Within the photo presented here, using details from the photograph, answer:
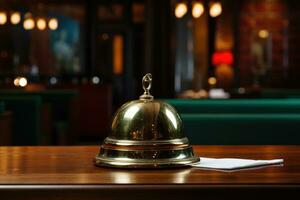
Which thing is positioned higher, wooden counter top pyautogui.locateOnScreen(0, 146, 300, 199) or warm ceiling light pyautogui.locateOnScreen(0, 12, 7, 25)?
warm ceiling light pyautogui.locateOnScreen(0, 12, 7, 25)

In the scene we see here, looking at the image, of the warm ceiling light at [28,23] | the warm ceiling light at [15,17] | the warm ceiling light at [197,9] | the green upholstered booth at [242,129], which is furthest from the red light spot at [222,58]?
the green upholstered booth at [242,129]

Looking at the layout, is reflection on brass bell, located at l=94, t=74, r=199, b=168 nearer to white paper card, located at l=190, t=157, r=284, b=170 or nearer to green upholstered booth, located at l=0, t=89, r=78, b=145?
white paper card, located at l=190, t=157, r=284, b=170

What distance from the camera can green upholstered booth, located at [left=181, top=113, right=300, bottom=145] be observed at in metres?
3.71

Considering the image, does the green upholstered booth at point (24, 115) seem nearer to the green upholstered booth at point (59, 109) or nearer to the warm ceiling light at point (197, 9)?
the green upholstered booth at point (59, 109)

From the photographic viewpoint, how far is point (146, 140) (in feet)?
6.62

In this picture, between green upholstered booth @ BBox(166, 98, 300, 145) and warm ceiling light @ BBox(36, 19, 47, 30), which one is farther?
warm ceiling light @ BBox(36, 19, 47, 30)

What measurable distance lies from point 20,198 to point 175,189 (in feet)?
1.12

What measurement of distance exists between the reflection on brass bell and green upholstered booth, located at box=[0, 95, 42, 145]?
5.06 metres

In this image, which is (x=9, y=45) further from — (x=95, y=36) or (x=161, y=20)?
(x=161, y=20)

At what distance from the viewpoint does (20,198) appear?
1.67 m

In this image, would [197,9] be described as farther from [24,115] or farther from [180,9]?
[24,115]

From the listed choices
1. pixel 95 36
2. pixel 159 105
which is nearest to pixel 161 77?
pixel 159 105

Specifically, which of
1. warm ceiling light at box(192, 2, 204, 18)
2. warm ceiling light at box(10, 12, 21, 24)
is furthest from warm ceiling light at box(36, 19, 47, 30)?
warm ceiling light at box(192, 2, 204, 18)

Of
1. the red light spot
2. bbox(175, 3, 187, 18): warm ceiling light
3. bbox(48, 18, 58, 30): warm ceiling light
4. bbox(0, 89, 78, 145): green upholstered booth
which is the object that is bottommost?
bbox(0, 89, 78, 145): green upholstered booth
